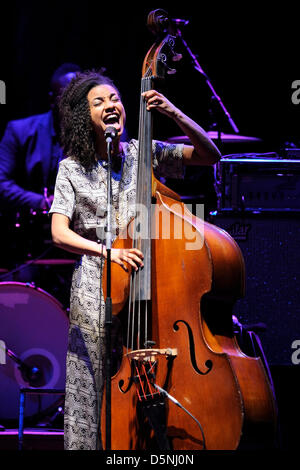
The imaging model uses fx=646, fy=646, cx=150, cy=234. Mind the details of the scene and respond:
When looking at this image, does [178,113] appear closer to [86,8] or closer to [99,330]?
[99,330]

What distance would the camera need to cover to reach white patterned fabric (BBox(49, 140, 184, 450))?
8.82ft

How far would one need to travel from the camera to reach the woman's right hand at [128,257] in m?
2.43

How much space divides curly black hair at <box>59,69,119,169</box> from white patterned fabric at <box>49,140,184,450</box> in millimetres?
51

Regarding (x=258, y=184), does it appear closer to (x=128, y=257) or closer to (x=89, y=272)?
(x=89, y=272)

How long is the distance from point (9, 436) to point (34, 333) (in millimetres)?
679

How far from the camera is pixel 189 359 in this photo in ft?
7.48

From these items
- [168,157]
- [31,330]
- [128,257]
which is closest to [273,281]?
[168,157]

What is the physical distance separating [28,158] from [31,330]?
1344 millimetres

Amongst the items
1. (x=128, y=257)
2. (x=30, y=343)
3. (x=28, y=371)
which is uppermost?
(x=128, y=257)

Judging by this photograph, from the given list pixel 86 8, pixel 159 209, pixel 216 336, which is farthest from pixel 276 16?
pixel 216 336

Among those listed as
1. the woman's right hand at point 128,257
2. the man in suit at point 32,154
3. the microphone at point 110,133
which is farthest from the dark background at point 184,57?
the woman's right hand at point 128,257

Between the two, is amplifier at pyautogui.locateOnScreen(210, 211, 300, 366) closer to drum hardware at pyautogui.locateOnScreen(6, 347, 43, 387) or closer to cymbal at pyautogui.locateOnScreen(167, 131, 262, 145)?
cymbal at pyautogui.locateOnScreen(167, 131, 262, 145)

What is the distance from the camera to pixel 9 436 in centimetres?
384

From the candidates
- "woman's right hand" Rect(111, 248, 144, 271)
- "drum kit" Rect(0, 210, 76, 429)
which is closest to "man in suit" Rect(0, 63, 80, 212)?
"drum kit" Rect(0, 210, 76, 429)
